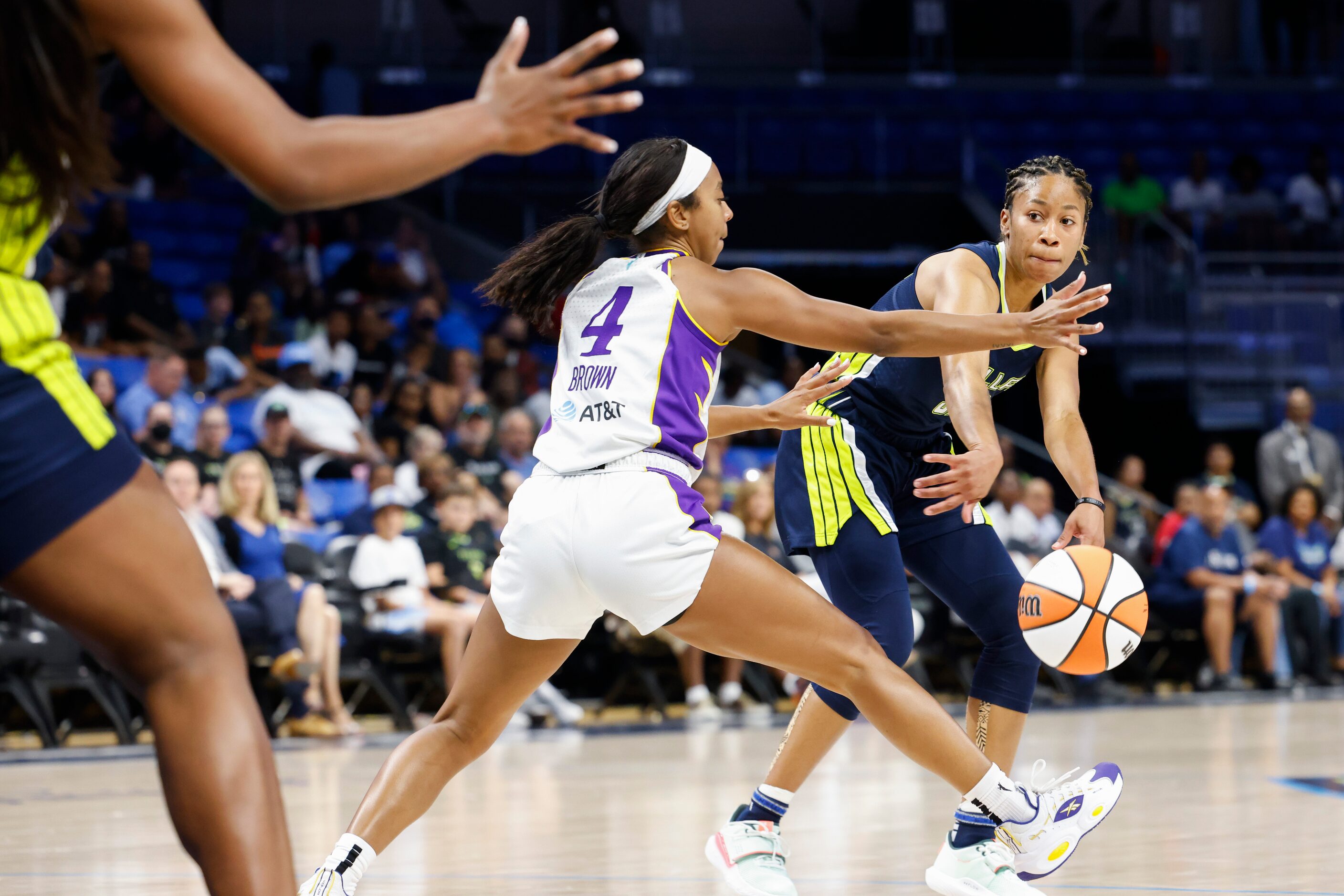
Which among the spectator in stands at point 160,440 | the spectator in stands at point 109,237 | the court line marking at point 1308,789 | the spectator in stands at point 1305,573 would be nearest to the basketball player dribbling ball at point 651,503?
the court line marking at point 1308,789

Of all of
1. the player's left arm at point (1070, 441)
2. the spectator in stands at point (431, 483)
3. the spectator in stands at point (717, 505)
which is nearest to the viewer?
the player's left arm at point (1070, 441)

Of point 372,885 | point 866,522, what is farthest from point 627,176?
point 372,885

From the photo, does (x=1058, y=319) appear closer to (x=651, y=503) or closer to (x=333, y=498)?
(x=651, y=503)

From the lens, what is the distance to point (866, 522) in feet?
14.8

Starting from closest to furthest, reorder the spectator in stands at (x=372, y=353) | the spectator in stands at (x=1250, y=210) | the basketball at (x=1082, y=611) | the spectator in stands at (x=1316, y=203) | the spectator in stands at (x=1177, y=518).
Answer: the basketball at (x=1082, y=611) → the spectator in stands at (x=372, y=353) → the spectator in stands at (x=1177, y=518) → the spectator in stands at (x=1250, y=210) → the spectator in stands at (x=1316, y=203)

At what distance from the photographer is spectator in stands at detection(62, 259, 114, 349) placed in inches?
460

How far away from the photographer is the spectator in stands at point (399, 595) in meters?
9.84

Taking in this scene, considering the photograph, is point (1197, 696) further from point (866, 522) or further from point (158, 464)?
point (866, 522)

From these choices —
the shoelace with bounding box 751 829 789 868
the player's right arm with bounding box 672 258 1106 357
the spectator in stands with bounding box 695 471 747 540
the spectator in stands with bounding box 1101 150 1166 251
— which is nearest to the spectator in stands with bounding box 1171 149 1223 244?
the spectator in stands with bounding box 1101 150 1166 251

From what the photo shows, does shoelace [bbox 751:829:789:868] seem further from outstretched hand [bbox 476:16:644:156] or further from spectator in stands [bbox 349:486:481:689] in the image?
spectator in stands [bbox 349:486:481:689]

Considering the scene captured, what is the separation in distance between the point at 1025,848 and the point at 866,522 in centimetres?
98

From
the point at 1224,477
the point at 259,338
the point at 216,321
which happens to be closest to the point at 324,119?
the point at 259,338

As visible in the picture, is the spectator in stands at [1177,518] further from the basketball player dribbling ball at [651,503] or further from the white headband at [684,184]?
the white headband at [684,184]

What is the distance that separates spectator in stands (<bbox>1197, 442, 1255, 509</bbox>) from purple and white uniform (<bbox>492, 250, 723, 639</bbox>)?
10703mm
